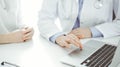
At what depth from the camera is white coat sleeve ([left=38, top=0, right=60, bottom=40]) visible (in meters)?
1.27

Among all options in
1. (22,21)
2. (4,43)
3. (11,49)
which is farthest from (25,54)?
(22,21)

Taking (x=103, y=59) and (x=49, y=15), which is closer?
(x=103, y=59)

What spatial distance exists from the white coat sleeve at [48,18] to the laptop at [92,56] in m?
0.28

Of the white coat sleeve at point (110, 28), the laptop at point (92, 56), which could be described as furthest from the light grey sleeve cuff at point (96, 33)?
the laptop at point (92, 56)

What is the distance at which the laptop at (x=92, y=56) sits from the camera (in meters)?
0.86

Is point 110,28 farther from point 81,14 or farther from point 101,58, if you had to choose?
point 101,58

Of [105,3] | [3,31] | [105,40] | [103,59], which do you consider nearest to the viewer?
[103,59]

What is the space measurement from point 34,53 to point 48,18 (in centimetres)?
38

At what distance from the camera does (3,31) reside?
147cm

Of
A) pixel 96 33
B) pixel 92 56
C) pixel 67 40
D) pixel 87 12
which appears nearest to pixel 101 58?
pixel 92 56

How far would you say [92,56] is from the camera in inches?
36.7

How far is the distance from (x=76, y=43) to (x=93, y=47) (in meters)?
0.09

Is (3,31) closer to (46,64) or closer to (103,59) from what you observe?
(46,64)

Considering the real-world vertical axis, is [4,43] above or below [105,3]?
below
